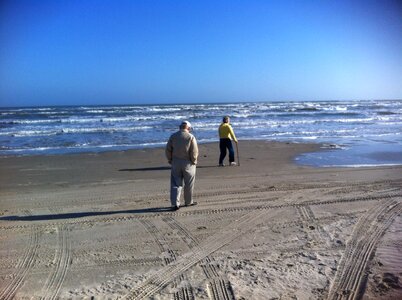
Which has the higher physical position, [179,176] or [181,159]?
[181,159]

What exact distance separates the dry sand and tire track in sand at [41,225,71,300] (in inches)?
0.5

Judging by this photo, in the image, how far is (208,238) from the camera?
552 centimetres

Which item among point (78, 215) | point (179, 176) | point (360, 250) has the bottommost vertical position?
point (78, 215)

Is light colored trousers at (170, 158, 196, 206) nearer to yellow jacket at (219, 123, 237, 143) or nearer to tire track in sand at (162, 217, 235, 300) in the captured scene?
tire track in sand at (162, 217, 235, 300)

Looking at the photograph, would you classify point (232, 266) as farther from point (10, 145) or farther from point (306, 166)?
point (10, 145)

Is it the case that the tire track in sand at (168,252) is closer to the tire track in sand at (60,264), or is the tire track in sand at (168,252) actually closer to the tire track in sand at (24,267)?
the tire track in sand at (60,264)

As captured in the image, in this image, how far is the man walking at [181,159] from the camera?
701 cm

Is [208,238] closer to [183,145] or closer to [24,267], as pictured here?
[183,145]

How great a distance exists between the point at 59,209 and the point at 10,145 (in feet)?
40.5

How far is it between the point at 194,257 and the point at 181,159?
250 centimetres

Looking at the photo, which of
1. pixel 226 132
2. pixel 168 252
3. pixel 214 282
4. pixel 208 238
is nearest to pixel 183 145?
pixel 208 238

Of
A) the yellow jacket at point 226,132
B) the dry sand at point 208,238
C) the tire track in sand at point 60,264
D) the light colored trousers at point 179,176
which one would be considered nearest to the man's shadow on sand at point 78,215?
the dry sand at point 208,238

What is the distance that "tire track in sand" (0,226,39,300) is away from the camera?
4.08 meters

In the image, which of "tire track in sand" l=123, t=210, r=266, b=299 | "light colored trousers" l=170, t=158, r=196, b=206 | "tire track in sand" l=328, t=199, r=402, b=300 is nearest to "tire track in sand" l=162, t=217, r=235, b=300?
"tire track in sand" l=123, t=210, r=266, b=299
